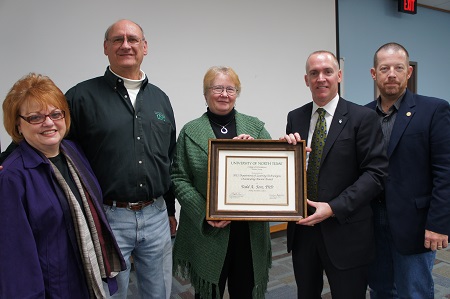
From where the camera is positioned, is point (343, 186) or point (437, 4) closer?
point (343, 186)

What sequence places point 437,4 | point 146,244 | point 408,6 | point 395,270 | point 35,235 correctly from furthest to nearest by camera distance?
point 437,4, point 408,6, point 395,270, point 146,244, point 35,235

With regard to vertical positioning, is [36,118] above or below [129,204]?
above

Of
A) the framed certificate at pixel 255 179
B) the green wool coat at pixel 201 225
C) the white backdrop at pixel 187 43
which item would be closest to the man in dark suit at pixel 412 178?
the framed certificate at pixel 255 179

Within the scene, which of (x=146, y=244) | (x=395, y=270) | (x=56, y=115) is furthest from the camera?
(x=395, y=270)

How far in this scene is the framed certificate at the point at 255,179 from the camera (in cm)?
140

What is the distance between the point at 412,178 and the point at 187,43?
7.34ft

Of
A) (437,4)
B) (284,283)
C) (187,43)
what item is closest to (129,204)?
(284,283)

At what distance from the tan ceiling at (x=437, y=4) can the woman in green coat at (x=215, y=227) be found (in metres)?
4.58

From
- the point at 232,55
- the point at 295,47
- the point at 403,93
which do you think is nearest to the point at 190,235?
the point at 403,93

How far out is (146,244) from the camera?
5.02 feet

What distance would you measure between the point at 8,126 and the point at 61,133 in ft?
0.56

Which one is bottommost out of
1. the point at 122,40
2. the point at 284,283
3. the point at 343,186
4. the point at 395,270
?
the point at 284,283

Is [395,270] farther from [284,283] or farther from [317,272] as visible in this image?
[284,283]

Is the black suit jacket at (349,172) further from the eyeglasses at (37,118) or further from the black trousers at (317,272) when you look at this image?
the eyeglasses at (37,118)
